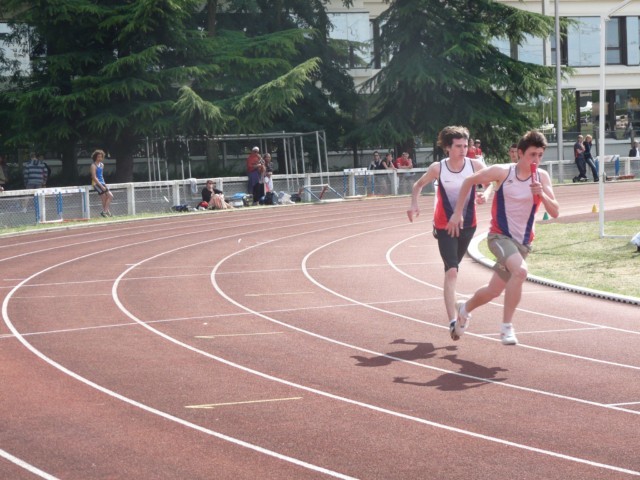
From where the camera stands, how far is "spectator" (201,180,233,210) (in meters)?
33.7

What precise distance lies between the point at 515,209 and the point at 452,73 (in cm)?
3563

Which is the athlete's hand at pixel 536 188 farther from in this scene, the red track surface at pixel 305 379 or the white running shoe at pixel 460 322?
the red track surface at pixel 305 379

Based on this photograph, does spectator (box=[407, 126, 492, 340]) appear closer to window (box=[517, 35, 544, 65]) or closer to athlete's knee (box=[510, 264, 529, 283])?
athlete's knee (box=[510, 264, 529, 283])

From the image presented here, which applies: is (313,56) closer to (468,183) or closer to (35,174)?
(35,174)

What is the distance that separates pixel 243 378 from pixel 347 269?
28.4 feet

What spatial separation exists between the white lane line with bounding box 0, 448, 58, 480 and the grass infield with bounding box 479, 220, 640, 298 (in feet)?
28.3

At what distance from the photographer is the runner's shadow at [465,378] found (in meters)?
8.80

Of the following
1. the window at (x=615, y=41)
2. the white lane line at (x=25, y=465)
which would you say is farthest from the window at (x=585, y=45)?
the white lane line at (x=25, y=465)

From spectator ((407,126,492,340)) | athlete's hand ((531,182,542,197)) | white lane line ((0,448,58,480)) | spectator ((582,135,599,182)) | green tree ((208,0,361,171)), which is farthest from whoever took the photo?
green tree ((208,0,361,171))

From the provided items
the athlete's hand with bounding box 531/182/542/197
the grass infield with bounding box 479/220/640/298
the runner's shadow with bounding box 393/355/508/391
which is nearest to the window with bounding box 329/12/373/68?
the grass infield with bounding box 479/220/640/298

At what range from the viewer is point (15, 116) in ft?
124

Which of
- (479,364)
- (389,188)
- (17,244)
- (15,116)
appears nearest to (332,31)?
(389,188)

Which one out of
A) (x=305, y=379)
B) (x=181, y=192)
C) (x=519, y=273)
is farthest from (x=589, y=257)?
(x=181, y=192)

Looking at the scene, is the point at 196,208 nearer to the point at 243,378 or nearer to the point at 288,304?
the point at 288,304
